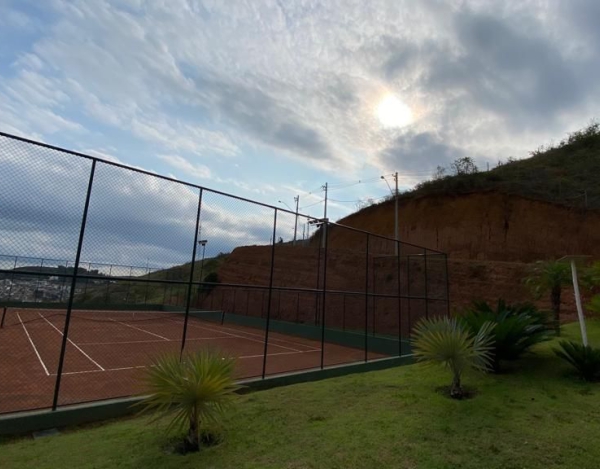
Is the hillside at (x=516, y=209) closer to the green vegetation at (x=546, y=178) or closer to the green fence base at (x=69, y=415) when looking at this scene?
the green vegetation at (x=546, y=178)

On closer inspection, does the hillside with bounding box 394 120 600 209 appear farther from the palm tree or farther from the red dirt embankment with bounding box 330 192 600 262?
the palm tree

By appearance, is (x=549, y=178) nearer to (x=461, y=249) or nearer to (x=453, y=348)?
(x=461, y=249)

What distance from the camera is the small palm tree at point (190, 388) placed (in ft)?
16.1

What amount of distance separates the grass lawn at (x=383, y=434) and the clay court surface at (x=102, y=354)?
1.16 m

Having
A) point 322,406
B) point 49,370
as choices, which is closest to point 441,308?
point 322,406

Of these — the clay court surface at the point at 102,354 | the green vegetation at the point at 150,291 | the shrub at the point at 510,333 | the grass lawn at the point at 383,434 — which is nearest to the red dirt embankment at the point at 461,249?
the green vegetation at the point at 150,291

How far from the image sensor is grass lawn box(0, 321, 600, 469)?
4.45 metres

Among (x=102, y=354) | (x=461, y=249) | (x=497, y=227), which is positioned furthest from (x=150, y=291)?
(x=497, y=227)

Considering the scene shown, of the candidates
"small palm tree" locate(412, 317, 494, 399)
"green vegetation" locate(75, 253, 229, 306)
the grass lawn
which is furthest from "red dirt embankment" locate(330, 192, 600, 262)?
"small palm tree" locate(412, 317, 494, 399)

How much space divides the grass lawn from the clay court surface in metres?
1.16

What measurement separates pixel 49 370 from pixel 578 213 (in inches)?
1080

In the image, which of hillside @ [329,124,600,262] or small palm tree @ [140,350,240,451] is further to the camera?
hillside @ [329,124,600,262]

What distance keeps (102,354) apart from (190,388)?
1248 centimetres

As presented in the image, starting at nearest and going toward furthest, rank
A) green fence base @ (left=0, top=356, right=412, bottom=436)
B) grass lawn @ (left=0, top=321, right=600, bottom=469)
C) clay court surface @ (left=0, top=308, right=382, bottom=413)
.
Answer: grass lawn @ (left=0, top=321, right=600, bottom=469)
green fence base @ (left=0, top=356, right=412, bottom=436)
clay court surface @ (left=0, top=308, right=382, bottom=413)
